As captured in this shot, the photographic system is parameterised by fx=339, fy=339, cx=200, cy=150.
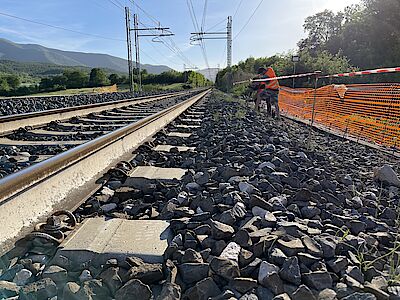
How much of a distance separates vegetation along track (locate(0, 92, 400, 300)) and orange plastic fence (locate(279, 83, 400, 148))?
415 cm

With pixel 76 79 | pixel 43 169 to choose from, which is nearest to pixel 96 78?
pixel 76 79

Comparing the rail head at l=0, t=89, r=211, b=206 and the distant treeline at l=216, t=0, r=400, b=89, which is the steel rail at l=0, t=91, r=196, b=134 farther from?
the distant treeline at l=216, t=0, r=400, b=89

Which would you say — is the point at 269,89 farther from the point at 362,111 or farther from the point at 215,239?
the point at 215,239

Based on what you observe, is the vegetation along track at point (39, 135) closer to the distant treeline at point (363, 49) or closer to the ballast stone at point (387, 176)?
the ballast stone at point (387, 176)

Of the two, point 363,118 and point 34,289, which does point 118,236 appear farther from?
point 363,118

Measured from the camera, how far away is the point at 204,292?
1602 mm

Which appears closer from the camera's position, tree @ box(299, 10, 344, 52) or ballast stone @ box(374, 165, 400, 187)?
ballast stone @ box(374, 165, 400, 187)

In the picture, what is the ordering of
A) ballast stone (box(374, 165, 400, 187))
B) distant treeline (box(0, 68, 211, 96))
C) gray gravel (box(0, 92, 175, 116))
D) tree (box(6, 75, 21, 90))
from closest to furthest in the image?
ballast stone (box(374, 165, 400, 187)), gray gravel (box(0, 92, 175, 116)), distant treeline (box(0, 68, 211, 96)), tree (box(6, 75, 21, 90))

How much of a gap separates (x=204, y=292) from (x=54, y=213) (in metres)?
1.41

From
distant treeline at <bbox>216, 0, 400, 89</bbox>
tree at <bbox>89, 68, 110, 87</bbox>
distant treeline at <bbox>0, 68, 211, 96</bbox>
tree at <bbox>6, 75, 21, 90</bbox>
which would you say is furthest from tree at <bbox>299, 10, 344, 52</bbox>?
tree at <bbox>6, 75, 21, 90</bbox>

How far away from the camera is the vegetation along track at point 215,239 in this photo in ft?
5.37

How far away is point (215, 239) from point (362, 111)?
9.01 metres

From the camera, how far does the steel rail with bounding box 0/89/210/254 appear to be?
2.14 m

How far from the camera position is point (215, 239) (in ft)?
6.75
